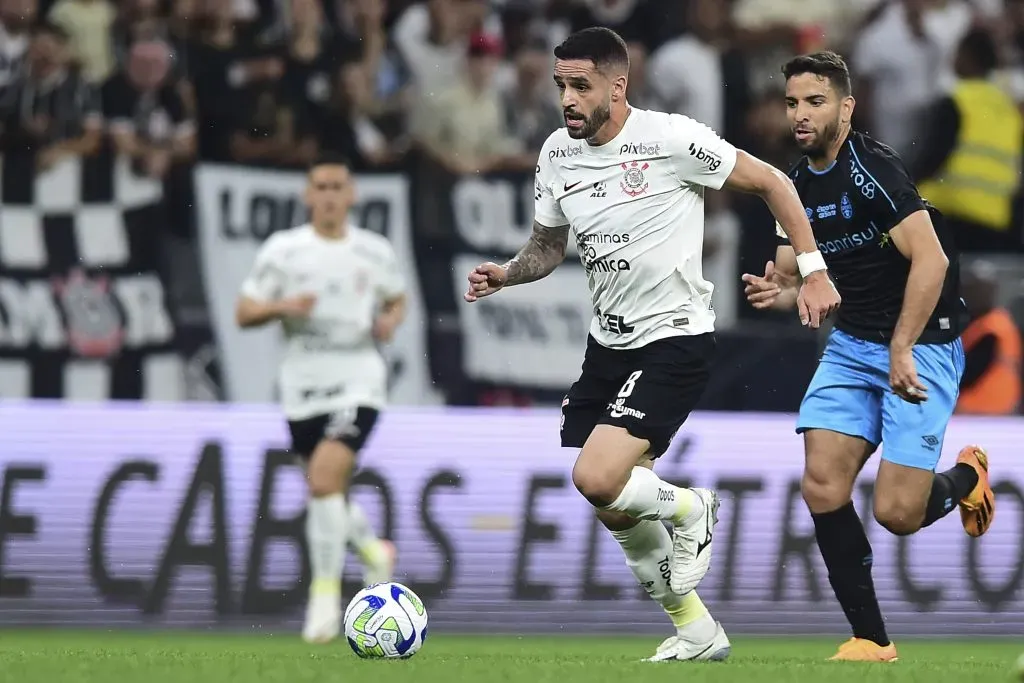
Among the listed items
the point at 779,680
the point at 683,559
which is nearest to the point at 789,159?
the point at 683,559

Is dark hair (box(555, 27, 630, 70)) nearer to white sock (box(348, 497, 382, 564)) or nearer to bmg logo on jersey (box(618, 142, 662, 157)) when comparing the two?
bmg logo on jersey (box(618, 142, 662, 157))

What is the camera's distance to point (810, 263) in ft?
20.6

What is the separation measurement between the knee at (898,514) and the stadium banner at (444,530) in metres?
2.65

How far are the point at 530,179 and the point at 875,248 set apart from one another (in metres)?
5.28

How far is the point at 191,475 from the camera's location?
31.8 feet

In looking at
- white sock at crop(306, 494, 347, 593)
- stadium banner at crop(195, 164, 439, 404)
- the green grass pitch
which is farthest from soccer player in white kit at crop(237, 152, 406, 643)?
stadium banner at crop(195, 164, 439, 404)

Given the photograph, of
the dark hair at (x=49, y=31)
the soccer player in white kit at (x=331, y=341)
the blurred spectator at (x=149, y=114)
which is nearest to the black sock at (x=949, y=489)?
the soccer player in white kit at (x=331, y=341)

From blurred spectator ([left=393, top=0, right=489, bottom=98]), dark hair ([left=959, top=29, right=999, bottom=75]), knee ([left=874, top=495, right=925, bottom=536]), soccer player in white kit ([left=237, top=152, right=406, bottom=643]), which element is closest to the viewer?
knee ([left=874, top=495, right=925, bottom=536])

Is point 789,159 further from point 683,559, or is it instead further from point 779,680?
point 779,680

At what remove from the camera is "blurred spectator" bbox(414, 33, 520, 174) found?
1216 cm

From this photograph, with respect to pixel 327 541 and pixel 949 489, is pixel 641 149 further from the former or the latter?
pixel 327 541

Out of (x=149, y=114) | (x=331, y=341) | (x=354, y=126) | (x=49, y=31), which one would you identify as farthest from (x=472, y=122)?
(x=331, y=341)

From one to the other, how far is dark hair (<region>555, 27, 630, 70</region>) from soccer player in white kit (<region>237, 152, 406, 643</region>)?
3.20 metres

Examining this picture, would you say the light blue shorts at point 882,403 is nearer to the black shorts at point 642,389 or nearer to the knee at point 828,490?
the knee at point 828,490
